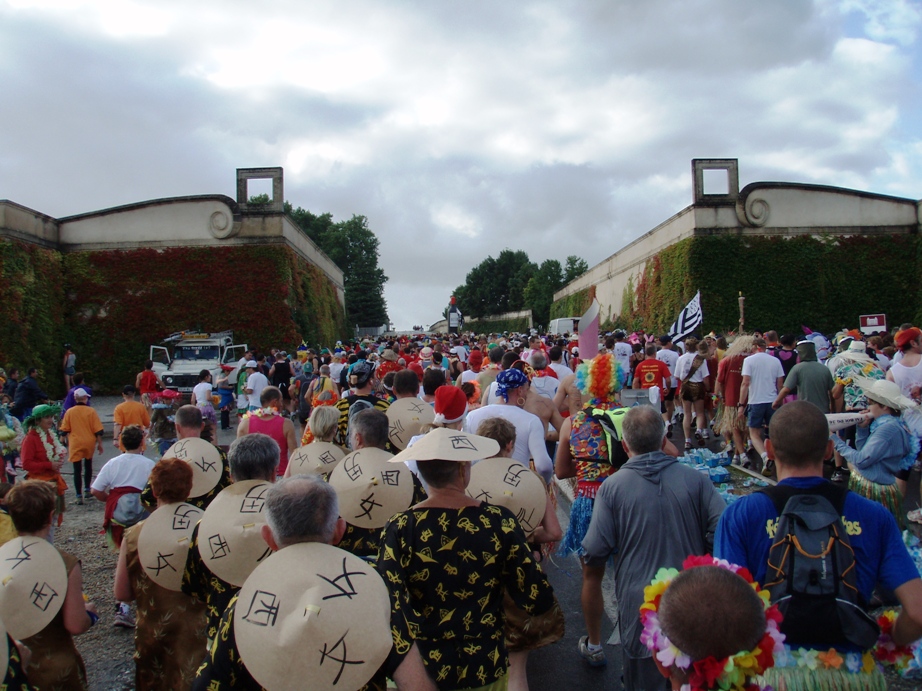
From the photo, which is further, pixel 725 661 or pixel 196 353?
pixel 196 353

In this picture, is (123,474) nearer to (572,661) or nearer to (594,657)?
(572,661)

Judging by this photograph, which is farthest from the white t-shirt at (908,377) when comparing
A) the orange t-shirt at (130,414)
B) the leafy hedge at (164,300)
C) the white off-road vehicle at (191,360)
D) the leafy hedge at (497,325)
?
the leafy hedge at (497,325)

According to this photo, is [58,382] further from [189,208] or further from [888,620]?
[888,620]

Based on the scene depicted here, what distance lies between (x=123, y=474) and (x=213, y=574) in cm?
270

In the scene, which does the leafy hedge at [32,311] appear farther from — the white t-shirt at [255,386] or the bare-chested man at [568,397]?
the bare-chested man at [568,397]

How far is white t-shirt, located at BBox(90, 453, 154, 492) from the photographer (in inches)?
207

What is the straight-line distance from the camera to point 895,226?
26359 mm

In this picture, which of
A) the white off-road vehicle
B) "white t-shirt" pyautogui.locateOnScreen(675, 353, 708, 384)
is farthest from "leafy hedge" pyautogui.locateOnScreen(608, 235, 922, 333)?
the white off-road vehicle

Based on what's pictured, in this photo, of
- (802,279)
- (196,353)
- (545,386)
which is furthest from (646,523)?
(802,279)

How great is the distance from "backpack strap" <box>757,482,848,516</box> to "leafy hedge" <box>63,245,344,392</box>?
82.4 ft

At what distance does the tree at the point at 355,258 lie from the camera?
7294 cm

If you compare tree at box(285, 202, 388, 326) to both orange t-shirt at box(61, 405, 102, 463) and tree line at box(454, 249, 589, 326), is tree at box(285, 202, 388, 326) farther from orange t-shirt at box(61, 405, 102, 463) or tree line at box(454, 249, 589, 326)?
orange t-shirt at box(61, 405, 102, 463)

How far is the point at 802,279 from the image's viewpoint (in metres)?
25.9

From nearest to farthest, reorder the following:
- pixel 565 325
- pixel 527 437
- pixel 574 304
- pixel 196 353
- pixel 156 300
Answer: pixel 527 437 → pixel 196 353 → pixel 156 300 → pixel 565 325 → pixel 574 304
